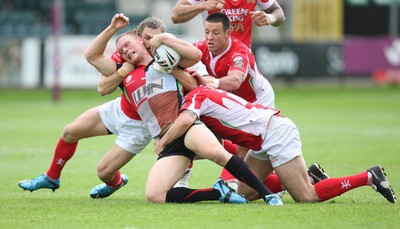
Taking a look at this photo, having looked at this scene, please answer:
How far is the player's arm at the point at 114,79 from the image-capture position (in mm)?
9055

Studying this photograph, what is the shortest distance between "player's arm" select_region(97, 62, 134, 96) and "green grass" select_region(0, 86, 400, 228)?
3.88 ft

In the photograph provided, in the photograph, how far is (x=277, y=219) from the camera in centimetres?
761

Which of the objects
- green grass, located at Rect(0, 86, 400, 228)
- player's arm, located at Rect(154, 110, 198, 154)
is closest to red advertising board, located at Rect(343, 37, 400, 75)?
green grass, located at Rect(0, 86, 400, 228)

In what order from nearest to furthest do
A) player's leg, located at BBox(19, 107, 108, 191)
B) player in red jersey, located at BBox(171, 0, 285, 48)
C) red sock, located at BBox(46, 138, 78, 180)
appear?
player's leg, located at BBox(19, 107, 108, 191), red sock, located at BBox(46, 138, 78, 180), player in red jersey, located at BBox(171, 0, 285, 48)

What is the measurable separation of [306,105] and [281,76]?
6615 millimetres

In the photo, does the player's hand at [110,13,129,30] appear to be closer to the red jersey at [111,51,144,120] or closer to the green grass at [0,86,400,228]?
the red jersey at [111,51,144,120]

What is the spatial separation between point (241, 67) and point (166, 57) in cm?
105

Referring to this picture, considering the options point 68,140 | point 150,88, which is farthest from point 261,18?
point 68,140

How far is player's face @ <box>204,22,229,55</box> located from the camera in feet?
30.7

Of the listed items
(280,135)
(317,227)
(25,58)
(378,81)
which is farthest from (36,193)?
(378,81)

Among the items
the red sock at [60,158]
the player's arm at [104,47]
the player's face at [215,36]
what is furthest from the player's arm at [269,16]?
the red sock at [60,158]

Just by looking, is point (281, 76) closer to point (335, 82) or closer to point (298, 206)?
point (335, 82)

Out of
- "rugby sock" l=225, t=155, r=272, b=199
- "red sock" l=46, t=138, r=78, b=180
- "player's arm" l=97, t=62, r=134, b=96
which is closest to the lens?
"rugby sock" l=225, t=155, r=272, b=199

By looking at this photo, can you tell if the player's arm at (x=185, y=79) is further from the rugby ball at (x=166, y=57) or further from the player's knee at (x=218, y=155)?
the player's knee at (x=218, y=155)
